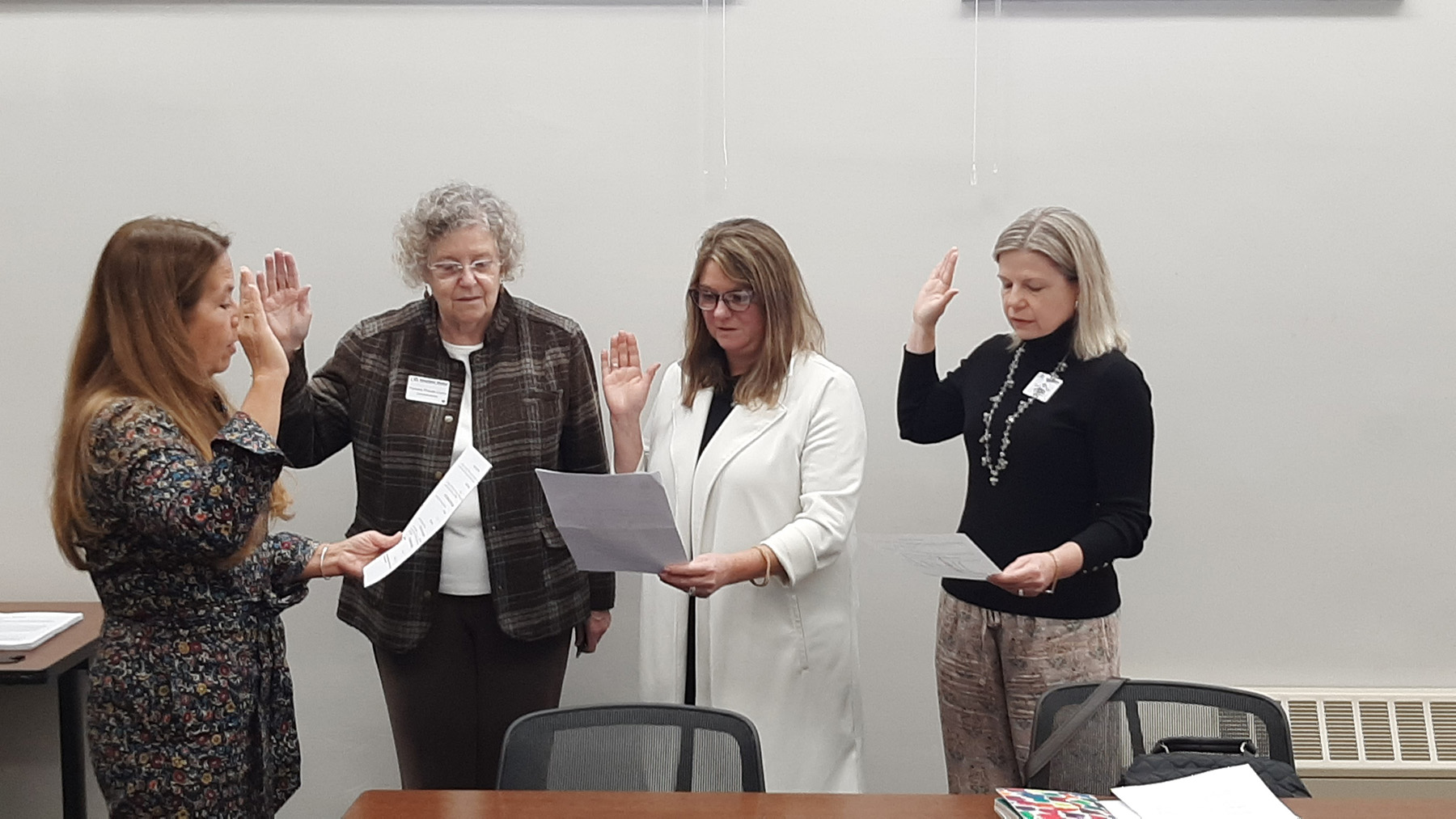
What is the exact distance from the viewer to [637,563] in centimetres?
248

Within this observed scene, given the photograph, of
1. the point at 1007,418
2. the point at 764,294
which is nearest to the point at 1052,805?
the point at 1007,418

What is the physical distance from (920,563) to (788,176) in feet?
4.37

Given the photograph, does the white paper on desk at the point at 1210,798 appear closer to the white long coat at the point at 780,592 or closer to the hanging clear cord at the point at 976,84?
the white long coat at the point at 780,592

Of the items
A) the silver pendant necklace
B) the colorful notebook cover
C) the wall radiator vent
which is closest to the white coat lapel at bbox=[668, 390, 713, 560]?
the silver pendant necklace

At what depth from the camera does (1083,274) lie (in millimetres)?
2572

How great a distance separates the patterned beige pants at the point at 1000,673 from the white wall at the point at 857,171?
0.94 m

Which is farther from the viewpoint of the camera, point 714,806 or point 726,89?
point 726,89

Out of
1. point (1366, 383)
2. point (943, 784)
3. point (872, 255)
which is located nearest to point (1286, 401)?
point (1366, 383)

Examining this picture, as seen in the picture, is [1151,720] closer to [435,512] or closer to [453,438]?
[435,512]

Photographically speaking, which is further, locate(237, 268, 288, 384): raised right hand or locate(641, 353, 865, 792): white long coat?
locate(641, 353, 865, 792): white long coat

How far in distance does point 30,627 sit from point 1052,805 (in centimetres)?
252

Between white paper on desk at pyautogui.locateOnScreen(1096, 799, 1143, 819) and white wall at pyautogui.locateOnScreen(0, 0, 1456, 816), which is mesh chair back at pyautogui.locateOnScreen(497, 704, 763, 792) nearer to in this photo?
white paper on desk at pyautogui.locateOnScreen(1096, 799, 1143, 819)

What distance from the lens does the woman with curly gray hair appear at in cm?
269

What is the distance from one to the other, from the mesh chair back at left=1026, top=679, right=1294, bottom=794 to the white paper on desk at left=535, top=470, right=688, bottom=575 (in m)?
0.79
